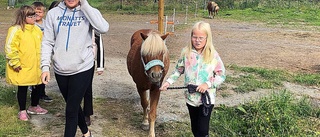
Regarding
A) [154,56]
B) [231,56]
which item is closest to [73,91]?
[154,56]

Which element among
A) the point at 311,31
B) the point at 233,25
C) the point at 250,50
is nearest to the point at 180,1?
the point at 233,25

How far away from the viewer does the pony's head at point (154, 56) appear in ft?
10.8

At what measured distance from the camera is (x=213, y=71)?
297 centimetres

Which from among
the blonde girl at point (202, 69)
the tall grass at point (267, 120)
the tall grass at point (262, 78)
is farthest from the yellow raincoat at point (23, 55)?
the tall grass at point (262, 78)

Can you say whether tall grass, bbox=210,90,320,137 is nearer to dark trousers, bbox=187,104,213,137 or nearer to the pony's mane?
dark trousers, bbox=187,104,213,137

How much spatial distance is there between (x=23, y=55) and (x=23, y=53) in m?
0.02

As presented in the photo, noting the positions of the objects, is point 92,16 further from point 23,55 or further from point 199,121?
point 23,55

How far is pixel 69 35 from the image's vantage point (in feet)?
Result: 9.97

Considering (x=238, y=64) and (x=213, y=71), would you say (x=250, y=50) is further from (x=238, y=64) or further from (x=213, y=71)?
(x=213, y=71)

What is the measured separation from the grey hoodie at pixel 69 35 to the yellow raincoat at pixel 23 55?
46.2 inches

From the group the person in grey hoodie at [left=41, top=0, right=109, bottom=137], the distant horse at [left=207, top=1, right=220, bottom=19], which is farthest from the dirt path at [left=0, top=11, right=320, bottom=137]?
the distant horse at [left=207, top=1, right=220, bottom=19]

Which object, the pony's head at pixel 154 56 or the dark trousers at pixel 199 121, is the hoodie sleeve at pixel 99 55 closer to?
the pony's head at pixel 154 56

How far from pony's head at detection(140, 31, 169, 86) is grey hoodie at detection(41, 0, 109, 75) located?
53 centimetres

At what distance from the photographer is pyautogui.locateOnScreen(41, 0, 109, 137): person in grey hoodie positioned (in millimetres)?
3021
